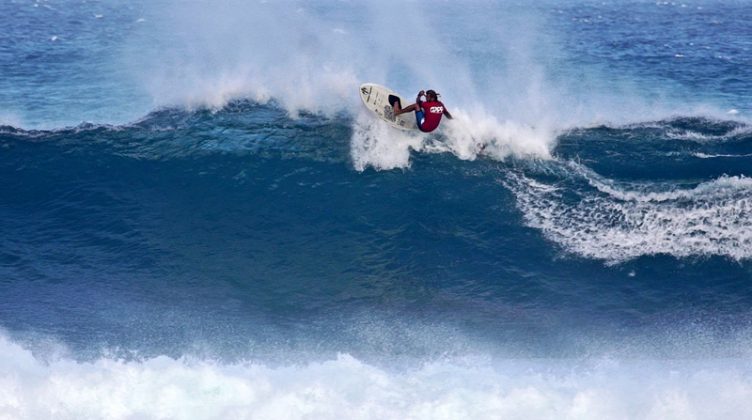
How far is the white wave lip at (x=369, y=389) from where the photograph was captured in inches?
484

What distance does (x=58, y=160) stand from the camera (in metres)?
20.2

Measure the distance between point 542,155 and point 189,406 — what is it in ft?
38.7

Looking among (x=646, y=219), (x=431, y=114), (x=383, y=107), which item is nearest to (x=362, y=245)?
(x=431, y=114)

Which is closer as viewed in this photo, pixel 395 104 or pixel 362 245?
pixel 362 245

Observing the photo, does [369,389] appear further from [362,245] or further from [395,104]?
[395,104]

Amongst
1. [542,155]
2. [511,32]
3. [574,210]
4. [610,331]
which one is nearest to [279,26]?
[511,32]

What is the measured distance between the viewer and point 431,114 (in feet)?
61.4

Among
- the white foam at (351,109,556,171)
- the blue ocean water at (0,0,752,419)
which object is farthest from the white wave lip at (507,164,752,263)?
the white foam at (351,109,556,171)

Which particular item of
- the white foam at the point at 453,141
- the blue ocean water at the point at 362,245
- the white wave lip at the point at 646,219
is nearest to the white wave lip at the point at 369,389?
the blue ocean water at the point at 362,245

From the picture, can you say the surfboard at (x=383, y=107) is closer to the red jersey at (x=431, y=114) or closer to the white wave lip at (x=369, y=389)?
the red jersey at (x=431, y=114)

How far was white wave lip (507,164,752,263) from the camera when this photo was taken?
53.5 feet

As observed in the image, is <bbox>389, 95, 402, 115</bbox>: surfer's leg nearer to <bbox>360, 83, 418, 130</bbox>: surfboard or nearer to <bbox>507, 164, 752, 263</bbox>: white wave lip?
<bbox>360, 83, 418, 130</bbox>: surfboard

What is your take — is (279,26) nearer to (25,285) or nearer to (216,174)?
(216,174)

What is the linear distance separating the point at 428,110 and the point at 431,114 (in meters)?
0.15
